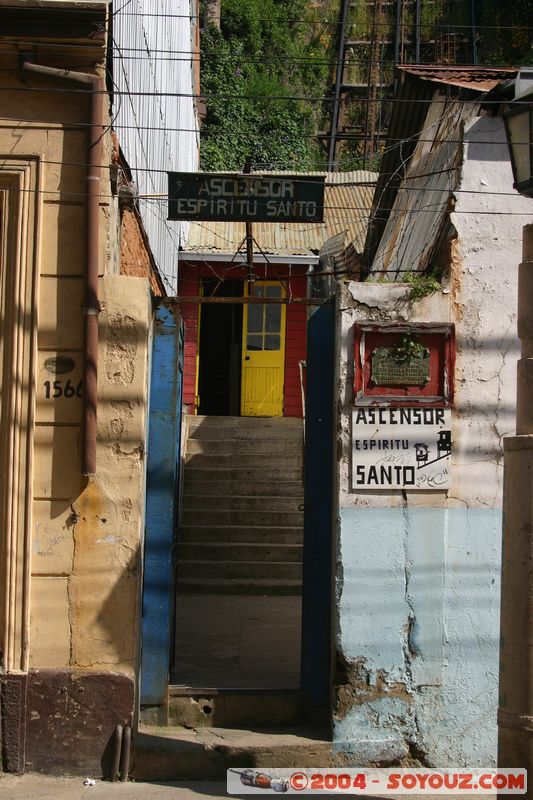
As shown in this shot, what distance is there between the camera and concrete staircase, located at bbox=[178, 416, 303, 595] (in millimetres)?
11336

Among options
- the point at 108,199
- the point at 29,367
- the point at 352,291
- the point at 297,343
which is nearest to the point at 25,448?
the point at 29,367

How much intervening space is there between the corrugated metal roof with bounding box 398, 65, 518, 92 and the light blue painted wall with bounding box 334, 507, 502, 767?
3623 millimetres

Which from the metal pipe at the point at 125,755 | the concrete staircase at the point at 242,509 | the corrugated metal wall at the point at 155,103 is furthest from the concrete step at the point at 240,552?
the metal pipe at the point at 125,755

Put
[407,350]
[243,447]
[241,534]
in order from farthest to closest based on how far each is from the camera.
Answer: [243,447] < [241,534] < [407,350]

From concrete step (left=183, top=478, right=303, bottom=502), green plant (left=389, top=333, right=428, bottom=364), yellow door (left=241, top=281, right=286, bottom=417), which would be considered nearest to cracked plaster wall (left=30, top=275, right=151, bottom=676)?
green plant (left=389, top=333, right=428, bottom=364)

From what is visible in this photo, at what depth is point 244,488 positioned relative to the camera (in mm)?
12758

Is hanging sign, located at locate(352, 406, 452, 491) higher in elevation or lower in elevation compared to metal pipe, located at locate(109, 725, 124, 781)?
higher

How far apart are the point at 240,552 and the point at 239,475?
163 centimetres

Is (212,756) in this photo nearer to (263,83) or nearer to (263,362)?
(263,362)

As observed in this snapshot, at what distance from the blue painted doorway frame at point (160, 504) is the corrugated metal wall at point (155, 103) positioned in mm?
1592

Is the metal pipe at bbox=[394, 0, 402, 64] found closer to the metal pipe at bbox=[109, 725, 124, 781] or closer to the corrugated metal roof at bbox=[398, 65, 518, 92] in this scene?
the corrugated metal roof at bbox=[398, 65, 518, 92]

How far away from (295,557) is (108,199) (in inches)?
254

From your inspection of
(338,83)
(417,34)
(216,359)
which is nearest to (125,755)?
(216,359)

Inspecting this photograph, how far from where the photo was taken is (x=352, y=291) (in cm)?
635
